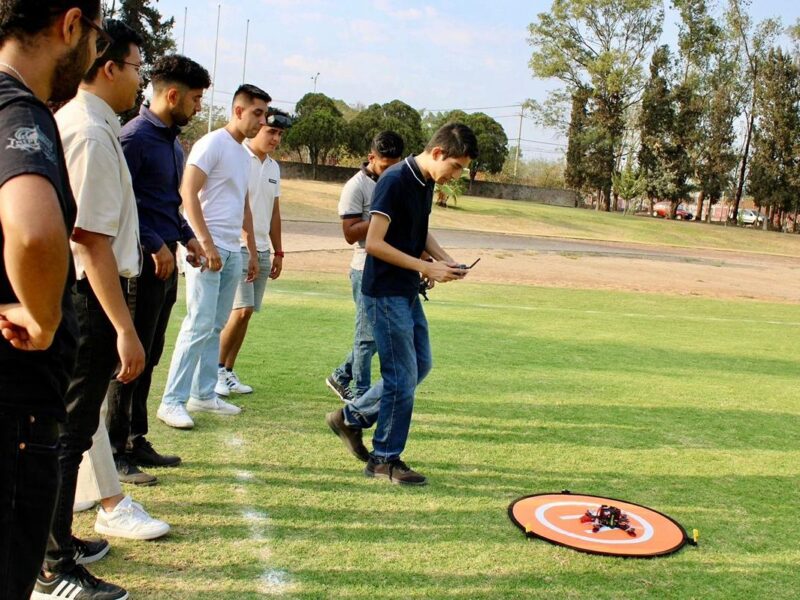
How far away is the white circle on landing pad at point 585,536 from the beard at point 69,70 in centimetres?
318

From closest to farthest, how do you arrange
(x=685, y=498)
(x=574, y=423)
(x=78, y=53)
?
(x=78, y=53) → (x=685, y=498) → (x=574, y=423)

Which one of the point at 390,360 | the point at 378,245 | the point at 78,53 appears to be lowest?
the point at 390,360

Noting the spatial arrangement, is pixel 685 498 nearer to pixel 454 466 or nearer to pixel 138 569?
pixel 454 466

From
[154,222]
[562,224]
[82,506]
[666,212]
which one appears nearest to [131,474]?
[82,506]

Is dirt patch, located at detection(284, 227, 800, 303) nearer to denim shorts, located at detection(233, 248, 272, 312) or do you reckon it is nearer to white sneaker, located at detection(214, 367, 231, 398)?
denim shorts, located at detection(233, 248, 272, 312)

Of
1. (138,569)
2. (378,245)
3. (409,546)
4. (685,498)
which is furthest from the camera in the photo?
(685,498)

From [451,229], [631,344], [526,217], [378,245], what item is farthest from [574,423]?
[526,217]

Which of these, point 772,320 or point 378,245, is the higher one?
point 378,245

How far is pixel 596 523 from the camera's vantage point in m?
4.22

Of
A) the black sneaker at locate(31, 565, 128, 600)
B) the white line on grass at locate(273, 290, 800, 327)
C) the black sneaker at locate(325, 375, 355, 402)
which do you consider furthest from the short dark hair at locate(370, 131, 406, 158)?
the white line on grass at locate(273, 290, 800, 327)

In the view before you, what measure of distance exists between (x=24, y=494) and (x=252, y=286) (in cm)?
485

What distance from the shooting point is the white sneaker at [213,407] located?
5996mm

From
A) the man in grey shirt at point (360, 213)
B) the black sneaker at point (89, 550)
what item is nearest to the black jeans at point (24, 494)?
the black sneaker at point (89, 550)

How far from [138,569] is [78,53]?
2.29 m
